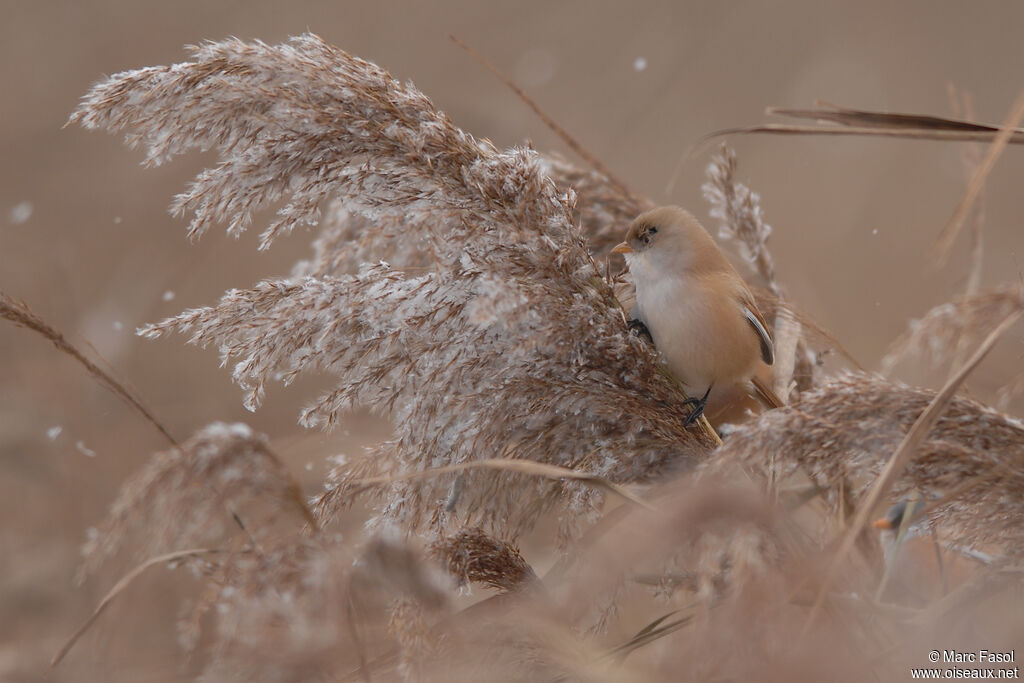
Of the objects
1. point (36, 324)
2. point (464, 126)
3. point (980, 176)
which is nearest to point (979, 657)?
point (980, 176)

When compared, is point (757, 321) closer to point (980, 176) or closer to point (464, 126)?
point (980, 176)

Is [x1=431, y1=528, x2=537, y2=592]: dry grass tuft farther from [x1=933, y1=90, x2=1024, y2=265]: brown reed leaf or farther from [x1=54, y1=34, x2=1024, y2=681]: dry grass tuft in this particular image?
[x1=933, y1=90, x2=1024, y2=265]: brown reed leaf

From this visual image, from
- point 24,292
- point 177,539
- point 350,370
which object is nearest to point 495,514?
point 350,370

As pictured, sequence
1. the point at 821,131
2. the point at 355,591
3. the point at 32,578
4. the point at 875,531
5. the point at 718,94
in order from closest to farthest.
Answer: the point at 355,591 → the point at 821,131 → the point at 875,531 → the point at 32,578 → the point at 718,94

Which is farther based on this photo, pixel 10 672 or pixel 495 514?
pixel 10 672

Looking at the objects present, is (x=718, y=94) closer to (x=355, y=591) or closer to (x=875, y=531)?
(x=875, y=531)

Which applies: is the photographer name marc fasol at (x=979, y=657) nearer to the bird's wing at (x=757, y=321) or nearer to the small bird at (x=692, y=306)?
the small bird at (x=692, y=306)
